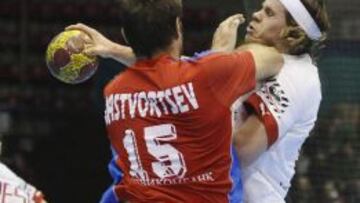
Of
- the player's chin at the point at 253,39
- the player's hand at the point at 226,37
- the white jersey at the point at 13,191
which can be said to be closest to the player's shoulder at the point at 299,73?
the player's chin at the point at 253,39

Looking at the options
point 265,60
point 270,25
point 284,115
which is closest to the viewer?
point 265,60

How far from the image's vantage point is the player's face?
133 inches

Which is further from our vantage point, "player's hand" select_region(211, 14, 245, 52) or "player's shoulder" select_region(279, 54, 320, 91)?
"player's shoulder" select_region(279, 54, 320, 91)

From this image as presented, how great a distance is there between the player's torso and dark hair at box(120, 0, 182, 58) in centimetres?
7

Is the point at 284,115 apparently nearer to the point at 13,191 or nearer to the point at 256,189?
the point at 256,189

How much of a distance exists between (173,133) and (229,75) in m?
0.25

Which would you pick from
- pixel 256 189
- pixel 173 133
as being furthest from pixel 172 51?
pixel 256 189

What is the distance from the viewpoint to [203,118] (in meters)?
2.97

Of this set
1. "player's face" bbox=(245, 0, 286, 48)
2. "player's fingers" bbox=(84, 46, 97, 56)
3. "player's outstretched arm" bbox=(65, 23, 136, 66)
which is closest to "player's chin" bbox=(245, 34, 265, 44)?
"player's face" bbox=(245, 0, 286, 48)

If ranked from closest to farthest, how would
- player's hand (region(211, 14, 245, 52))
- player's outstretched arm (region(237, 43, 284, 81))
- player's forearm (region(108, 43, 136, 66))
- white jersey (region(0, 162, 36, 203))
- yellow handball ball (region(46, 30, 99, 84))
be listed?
white jersey (region(0, 162, 36, 203))
player's outstretched arm (region(237, 43, 284, 81))
player's hand (region(211, 14, 245, 52))
player's forearm (region(108, 43, 136, 66))
yellow handball ball (region(46, 30, 99, 84))

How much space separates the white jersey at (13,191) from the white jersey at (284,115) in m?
0.79

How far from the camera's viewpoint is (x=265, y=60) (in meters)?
3.12

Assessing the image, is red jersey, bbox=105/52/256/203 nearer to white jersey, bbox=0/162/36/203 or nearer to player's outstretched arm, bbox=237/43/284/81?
player's outstretched arm, bbox=237/43/284/81

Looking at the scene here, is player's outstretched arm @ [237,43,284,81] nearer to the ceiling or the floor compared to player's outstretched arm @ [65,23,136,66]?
nearer to the floor
